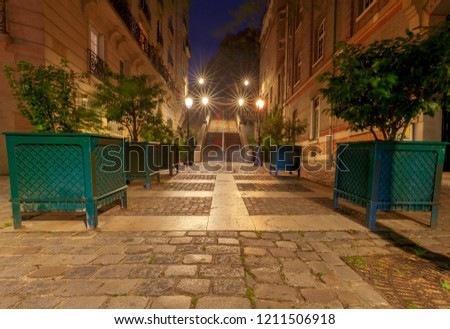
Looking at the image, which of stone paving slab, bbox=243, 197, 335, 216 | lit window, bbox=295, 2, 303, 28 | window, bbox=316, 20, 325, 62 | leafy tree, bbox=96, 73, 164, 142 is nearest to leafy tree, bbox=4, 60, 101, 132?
leafy tree, bbox=96, 73, 164, 142

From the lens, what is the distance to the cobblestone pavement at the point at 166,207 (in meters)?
4.25

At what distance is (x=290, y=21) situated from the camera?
18672 mm

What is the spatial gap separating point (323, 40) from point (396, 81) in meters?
11.4

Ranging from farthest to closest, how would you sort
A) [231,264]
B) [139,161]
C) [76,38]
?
[76,38] → [139,161] → [231,264]

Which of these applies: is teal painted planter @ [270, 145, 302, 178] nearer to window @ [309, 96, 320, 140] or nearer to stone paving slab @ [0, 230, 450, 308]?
window @ [309, 96, 320, 140]

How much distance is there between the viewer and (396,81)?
3215 mm

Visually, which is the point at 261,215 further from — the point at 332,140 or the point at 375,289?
the point at 332,140

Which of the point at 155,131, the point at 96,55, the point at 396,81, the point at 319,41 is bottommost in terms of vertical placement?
the point at 155,131

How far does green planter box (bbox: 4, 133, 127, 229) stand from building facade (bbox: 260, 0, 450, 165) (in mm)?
7203

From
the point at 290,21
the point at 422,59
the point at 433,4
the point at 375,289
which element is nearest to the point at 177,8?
the point at 290,21

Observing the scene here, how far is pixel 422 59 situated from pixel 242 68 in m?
53.6

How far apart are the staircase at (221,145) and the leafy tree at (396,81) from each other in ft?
51.5

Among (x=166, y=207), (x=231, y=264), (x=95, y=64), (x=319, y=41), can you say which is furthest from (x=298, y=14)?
(x=231, y=264)

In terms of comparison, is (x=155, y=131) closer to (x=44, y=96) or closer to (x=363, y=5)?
(x=44, y=96)
